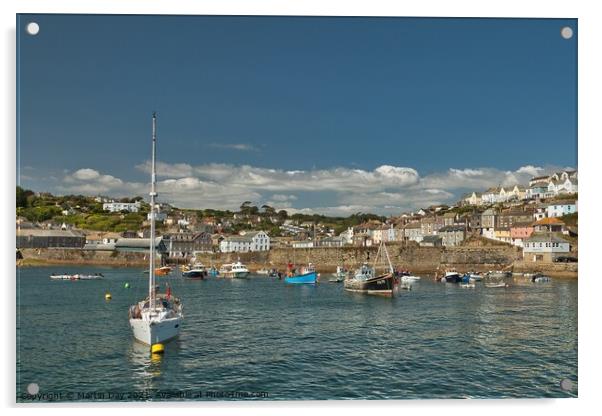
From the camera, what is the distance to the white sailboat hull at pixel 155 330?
8.83 m

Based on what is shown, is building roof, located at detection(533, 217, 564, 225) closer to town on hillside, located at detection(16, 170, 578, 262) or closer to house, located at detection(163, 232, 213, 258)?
town on hillside, located at detection(16, 170, 578, 262)

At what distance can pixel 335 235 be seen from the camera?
42969 mm

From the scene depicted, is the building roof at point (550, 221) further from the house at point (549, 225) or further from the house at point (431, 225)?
the house at point (431, 225)

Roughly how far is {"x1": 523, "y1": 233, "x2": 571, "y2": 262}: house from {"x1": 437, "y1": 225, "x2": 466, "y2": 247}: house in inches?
382

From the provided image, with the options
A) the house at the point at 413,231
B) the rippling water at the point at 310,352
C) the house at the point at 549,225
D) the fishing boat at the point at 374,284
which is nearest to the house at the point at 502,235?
the house at the point at 549,225

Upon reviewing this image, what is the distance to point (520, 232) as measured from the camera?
33.4 metres

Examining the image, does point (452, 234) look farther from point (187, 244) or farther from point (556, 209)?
point (187, 244)

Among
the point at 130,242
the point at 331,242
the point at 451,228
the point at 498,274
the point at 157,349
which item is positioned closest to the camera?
the point at 157,349

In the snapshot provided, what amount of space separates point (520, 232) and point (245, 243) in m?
19.3

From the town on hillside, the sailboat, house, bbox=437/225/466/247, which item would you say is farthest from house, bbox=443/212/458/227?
the sailboat

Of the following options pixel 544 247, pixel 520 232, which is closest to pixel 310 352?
pixel 544 247

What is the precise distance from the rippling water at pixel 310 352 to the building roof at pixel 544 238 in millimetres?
9715
